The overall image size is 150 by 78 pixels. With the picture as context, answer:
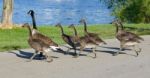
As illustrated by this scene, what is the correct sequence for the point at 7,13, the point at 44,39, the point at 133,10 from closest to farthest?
1. the point at 44,39
2. the point at 7,13
3. the point at 133,10

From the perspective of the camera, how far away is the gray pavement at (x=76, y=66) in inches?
515

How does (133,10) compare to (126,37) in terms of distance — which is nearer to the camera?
(126,37)

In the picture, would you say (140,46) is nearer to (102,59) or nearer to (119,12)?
(102,59)

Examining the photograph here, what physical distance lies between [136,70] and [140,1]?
26.6 m

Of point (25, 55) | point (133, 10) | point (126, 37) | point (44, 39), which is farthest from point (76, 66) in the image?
point (133, 10)

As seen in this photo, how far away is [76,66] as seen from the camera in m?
14.3

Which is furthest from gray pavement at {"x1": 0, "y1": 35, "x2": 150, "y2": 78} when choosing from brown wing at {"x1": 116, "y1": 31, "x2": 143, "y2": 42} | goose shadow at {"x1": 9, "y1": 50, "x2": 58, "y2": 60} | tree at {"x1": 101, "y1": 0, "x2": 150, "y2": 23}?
tree at {"x1": 101, "y1": 0, "x2": 150, "y2": 23}

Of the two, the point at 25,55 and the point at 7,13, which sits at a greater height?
the point at 7,13

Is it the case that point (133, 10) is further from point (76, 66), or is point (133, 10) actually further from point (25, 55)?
point (76, 66)

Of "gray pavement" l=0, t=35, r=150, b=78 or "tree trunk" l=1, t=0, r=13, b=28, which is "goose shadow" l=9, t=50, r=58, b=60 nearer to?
"gray pavement" l=0, t=35, r=150, b=78

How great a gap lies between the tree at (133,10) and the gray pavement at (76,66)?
2284 centimetres

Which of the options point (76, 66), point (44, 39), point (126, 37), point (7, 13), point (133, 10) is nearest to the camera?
point (76, 66)

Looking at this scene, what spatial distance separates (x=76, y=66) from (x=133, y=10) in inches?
1074

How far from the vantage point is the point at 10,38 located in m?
21.2
